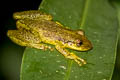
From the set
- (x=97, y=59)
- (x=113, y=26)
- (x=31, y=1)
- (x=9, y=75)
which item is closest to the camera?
(x=97, y=59)

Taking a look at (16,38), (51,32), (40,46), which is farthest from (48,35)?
(16,38)

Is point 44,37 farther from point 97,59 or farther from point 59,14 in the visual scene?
point 97,59

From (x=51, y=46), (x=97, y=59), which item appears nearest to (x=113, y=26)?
(x=97, y=59)

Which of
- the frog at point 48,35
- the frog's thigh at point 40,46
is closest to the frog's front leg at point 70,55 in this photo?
the frog at point 48,35

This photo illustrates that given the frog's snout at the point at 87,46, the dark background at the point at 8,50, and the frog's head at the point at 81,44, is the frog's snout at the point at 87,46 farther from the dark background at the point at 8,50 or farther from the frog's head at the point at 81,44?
the dark background at the point at 8,50

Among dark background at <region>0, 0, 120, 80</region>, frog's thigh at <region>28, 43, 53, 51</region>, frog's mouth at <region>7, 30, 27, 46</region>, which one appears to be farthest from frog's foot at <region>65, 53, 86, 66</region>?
dark background at <region>0, 0, 120, 80</region>

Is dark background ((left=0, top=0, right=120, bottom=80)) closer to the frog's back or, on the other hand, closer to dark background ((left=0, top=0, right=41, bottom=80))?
dark background ((left=0, top=0, right=41, bottom=80))

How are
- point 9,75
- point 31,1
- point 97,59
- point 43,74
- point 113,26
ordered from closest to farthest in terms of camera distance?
point 43,74 < point 97,59 < point 113,26 < point 9,75 < point 31,1

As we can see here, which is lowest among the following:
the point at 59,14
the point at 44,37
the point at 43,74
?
the point at 43,74

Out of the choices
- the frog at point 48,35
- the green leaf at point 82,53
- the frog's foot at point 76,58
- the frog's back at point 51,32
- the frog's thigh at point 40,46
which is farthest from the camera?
the frog's back at point 51,32
